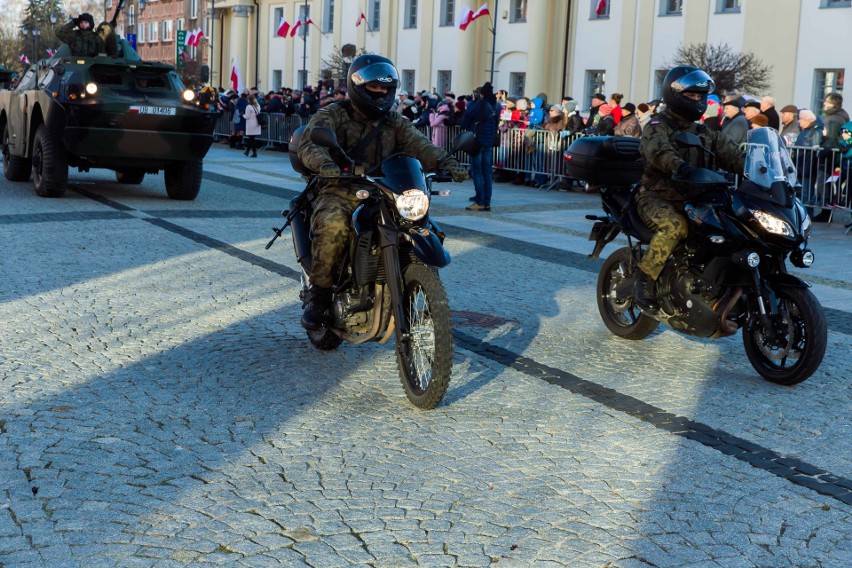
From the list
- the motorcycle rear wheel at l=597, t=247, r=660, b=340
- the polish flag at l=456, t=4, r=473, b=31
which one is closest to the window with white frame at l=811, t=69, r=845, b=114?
the polish flag at l=456, t=4, r=473, b=31

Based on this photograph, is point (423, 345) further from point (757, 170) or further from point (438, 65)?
point (438, 65)

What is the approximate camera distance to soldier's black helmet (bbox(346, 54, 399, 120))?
628 cm

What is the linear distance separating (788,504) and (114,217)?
1018 cm

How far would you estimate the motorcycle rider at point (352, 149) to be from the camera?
627cm

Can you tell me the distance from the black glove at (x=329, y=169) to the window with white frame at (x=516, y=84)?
110ft

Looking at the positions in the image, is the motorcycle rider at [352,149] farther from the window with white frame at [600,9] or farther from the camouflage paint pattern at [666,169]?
the window with white frame at [600,9]

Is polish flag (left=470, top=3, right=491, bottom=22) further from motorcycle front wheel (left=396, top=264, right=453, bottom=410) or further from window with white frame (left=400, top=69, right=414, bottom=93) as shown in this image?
motorcycle front wheel (left=396, top=264, right=453, bottom=410)

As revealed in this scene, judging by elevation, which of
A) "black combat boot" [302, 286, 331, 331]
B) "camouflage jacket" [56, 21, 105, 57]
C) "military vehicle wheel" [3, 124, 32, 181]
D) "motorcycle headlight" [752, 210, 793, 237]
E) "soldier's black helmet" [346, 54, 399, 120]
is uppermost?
"camouflage jacket" [56, 21, 105, 57]

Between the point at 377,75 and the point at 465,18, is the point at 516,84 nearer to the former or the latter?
the point at 465,18

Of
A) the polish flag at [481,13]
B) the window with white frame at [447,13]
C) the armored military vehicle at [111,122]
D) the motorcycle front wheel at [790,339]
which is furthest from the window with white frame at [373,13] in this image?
the motorcycle front wheel at [790,339]

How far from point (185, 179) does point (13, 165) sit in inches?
127

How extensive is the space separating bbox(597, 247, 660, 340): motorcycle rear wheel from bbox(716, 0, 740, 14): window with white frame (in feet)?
77.9

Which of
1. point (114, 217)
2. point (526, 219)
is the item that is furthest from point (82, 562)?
point (526, 219)

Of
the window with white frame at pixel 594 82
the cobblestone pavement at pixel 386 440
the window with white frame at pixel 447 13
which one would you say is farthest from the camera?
the window with white frame at pixel 447 13
